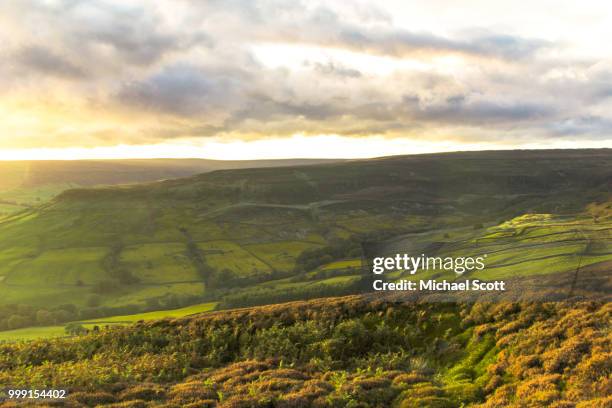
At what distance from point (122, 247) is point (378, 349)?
17304 cm

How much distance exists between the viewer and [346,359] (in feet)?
70.5

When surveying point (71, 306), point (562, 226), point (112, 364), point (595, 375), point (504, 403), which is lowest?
point (71, 306)

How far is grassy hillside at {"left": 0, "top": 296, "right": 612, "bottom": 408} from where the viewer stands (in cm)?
1556

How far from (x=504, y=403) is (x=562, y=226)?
20698 mm

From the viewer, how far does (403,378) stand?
699 inches

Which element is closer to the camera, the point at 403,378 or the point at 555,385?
the point at 555,385

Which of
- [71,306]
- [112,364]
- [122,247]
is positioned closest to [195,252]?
[122,247]

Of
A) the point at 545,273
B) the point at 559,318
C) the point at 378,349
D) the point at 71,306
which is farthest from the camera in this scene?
the point at 71,306

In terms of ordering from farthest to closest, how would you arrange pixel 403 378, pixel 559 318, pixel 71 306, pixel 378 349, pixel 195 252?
1. pixel 195 252
2. pixel 71 306
3. pixel 378 349
4. pixel 559 318
5. pixel 403 378

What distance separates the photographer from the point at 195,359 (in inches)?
920

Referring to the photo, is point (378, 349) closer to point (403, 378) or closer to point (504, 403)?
point (403, 378)

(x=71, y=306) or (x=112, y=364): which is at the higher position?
(x=112, y=364)

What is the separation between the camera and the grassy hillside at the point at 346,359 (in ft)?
51.1

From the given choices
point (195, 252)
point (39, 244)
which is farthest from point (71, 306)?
point (39, 244)
